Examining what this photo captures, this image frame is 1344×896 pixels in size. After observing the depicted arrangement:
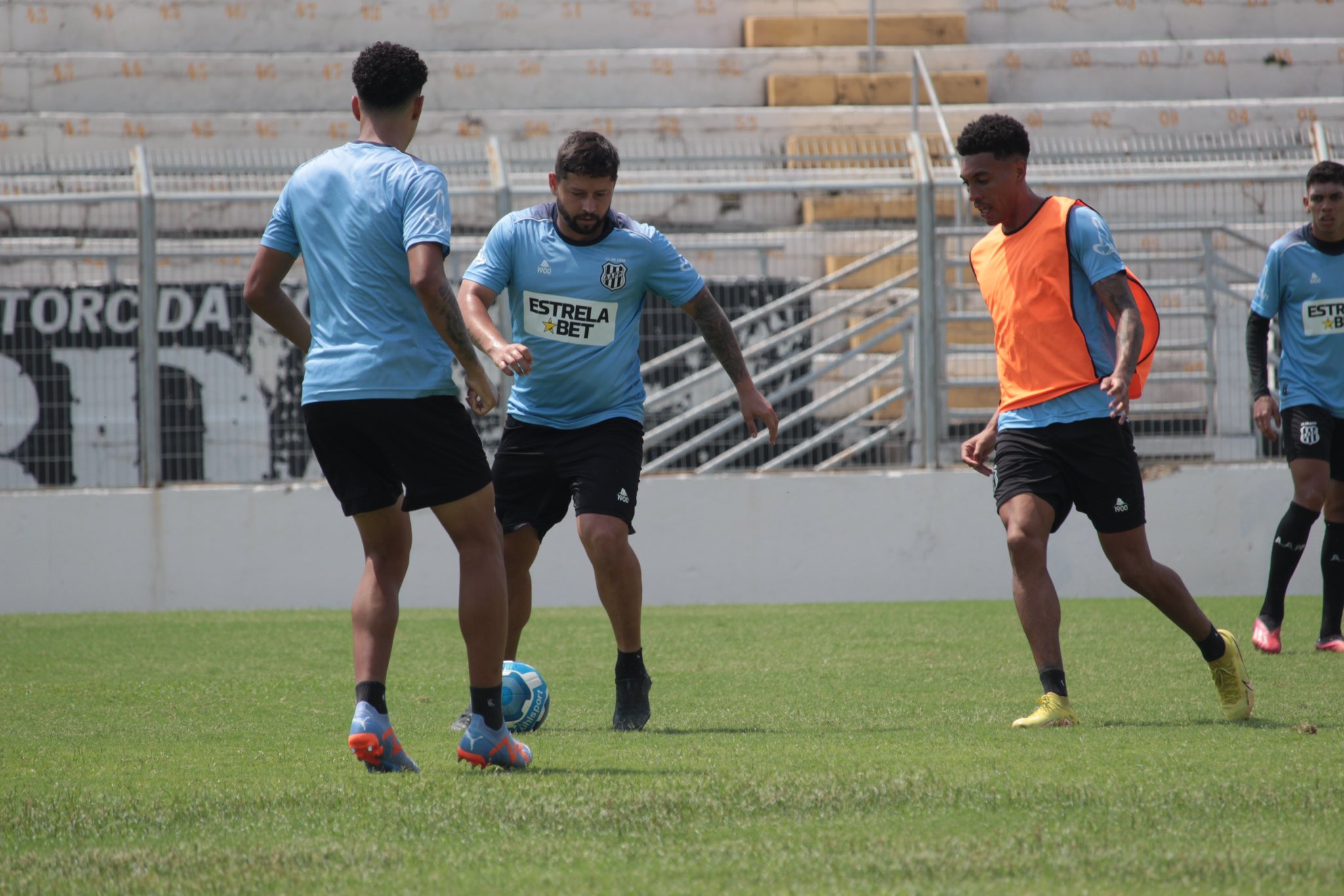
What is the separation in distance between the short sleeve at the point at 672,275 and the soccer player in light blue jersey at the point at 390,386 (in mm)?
1208

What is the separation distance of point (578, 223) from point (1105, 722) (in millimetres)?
2392

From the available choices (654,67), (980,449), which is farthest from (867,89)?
(980,449)

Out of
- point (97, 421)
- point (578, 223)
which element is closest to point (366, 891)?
point (578, 223)

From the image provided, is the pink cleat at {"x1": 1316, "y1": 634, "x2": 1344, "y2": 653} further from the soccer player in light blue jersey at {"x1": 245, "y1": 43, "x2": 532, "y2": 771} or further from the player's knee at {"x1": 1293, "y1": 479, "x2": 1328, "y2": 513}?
the soccer player in light blue jersey at {"x1": 245, "y1": 43, "x2": 532, "y2": 771}

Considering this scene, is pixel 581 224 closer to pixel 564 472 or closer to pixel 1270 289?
pixel 564 472

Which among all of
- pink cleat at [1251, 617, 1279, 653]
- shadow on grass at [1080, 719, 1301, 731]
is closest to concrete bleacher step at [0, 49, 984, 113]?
pink cleat at [1251, 617, 1279, 653]

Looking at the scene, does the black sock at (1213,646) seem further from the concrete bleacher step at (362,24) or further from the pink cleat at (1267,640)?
the concrete bleacher step at (362,24)

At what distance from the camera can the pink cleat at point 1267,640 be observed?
6754mm

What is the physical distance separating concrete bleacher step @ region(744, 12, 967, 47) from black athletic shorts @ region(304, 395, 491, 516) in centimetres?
1480

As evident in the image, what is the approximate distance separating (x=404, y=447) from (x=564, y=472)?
1.23 meters

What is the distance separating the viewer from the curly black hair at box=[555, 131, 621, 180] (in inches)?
187

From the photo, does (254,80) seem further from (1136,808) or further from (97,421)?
(1136,808)

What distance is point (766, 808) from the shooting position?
3346 millimetres

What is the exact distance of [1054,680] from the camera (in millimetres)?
4746
